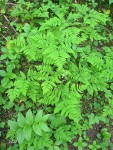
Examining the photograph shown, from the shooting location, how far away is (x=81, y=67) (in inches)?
192

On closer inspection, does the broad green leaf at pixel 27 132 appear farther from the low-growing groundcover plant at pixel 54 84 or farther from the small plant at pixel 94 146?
the small plant at pixel 94 146

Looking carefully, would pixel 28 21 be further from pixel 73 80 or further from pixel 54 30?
pixel 73 80

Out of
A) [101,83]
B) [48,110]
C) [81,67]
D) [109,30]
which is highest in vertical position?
[109,30]

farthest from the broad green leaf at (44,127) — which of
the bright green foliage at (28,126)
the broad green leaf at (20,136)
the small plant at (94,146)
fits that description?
the small plant at (94,146)

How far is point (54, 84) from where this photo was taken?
14.3 feet

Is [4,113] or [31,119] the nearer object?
[31,119]

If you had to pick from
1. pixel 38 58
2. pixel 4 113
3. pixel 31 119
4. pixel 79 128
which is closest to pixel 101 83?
pixel 79 128

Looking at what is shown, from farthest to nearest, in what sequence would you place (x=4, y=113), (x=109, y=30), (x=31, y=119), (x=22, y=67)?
(x=109, y=30) < (x=22, y=67) < (x=4, y=113) < (x=31, y=119)

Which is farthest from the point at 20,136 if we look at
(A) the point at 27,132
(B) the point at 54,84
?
(B) the point at 54,84

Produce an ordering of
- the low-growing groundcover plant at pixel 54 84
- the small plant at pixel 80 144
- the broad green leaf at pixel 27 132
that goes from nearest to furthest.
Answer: the broad green leaf at pixel 27 132
the low-growing groundcover plant at pixel 54 84
the small plant at pixel 80 144

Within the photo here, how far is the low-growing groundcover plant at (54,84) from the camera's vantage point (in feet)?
13.9

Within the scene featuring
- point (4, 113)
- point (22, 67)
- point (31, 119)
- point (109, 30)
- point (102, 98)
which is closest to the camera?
point (31, 119)

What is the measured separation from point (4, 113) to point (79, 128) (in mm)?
1482

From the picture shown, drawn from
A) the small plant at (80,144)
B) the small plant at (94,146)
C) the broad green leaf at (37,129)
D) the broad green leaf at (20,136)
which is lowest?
the small plant at (94,146)
